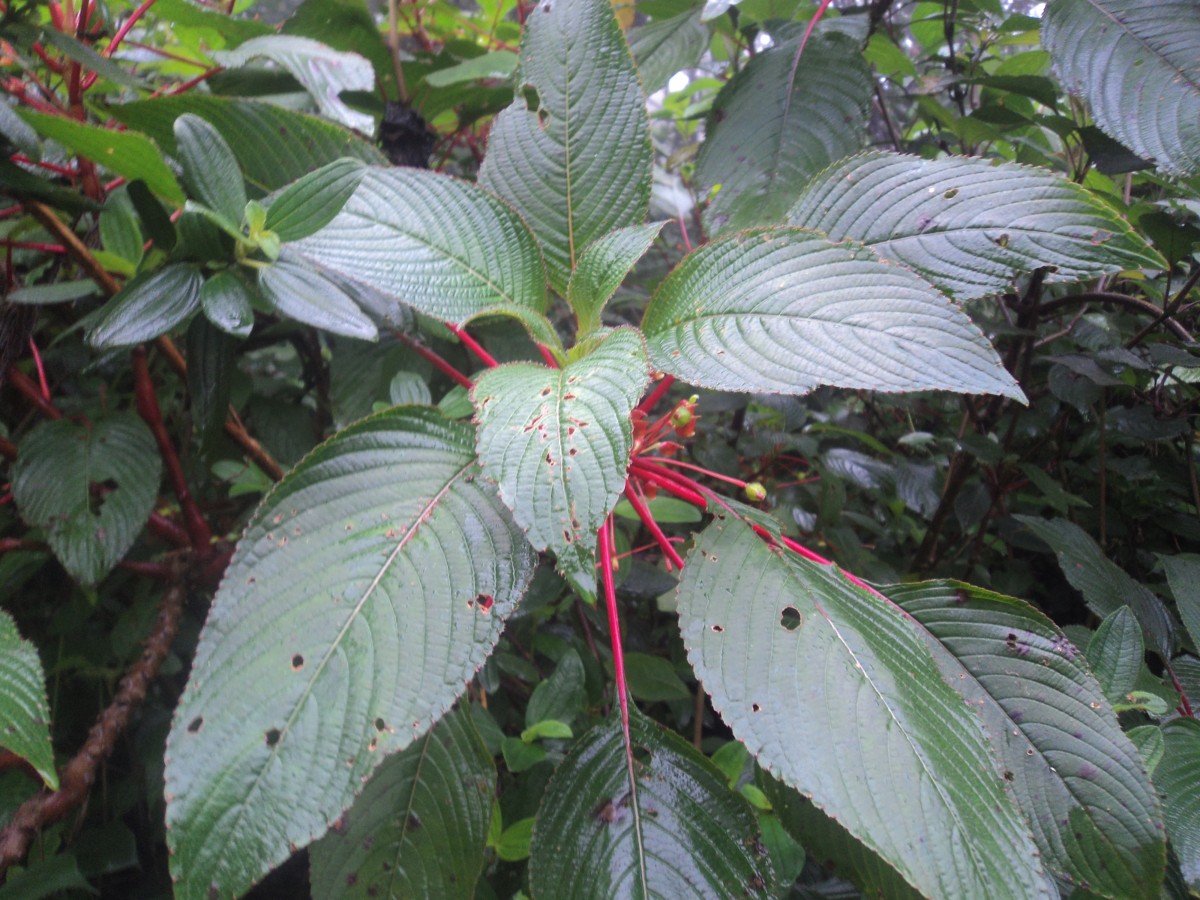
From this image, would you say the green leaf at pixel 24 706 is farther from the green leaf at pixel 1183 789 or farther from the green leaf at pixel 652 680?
the green leaf at pixel 1183 789

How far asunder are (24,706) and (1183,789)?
1.05 m

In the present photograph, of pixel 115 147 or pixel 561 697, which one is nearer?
pixel 115 147

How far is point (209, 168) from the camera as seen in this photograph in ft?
1.97

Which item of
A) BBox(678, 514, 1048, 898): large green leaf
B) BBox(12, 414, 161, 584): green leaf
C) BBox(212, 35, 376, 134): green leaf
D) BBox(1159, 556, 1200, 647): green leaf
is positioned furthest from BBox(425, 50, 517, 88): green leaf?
BBox(1159, 556, 1200, 647): green leaf

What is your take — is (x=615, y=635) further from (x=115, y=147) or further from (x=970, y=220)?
(x=115, y=147)

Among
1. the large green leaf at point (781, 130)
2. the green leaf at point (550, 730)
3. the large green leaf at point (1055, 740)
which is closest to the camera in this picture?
the large green leaf at point (1055, 740)

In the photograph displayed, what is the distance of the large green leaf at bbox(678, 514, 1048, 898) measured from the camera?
1.42 feet

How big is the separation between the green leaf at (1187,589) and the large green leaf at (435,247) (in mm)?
849

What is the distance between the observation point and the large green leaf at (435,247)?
59 cm

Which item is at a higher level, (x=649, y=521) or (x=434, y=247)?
(x=434, y=247)

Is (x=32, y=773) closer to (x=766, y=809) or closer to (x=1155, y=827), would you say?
(x=766, y=809)

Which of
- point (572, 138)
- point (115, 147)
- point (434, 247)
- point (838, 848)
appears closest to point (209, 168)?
point (115, 147)

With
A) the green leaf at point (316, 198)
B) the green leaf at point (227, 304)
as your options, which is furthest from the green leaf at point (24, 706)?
the green leaf at point (316, 198)

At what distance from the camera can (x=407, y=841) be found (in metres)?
0.59
